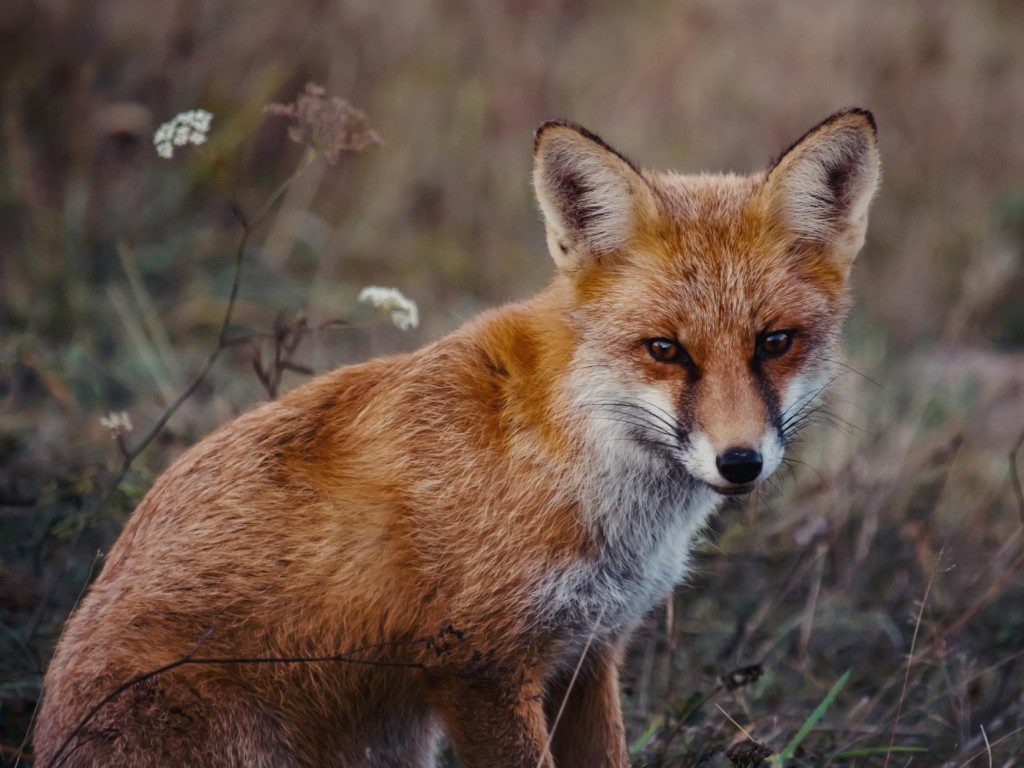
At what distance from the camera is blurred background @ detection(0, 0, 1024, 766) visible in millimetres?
4984

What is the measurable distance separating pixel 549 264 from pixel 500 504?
6.17 m

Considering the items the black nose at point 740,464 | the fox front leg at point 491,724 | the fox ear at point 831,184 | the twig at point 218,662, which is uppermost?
the fox ear at point 831,184

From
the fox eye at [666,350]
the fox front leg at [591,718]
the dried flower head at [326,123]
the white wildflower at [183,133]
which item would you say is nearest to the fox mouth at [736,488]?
the fox eye at [666,350]

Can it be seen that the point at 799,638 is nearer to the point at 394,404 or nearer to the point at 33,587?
the point at 394,404

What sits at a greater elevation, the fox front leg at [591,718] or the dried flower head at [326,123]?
the dried flower head at [326,123]

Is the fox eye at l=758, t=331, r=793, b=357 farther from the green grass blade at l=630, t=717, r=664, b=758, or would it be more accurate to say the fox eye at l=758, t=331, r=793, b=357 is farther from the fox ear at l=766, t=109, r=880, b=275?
the green grass blade at l=630, t=717, r=664, b=758

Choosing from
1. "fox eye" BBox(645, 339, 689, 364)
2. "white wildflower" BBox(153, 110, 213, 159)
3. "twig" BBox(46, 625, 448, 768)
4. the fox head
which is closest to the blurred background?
"white wildflower" BBox(153, 110, 213, 159)

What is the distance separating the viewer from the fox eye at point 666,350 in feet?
11.6

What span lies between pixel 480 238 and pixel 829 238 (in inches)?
252

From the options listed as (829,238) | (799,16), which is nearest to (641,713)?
(829,238)

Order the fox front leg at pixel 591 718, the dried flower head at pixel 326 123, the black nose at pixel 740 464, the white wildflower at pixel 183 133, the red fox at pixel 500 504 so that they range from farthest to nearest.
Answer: the dried flower head at pixel 326 123
the white wildflower at pixel 183 133
the fox front leg at pixel 591 718
the red fox at pixel 500 504
the black nose at pixel 740 464

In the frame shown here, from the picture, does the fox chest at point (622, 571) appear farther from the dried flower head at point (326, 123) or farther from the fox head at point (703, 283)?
the dried flower head at point (326, 123)

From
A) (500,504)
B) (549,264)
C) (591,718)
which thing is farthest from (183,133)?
(549,264)

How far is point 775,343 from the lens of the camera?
3.59 m
